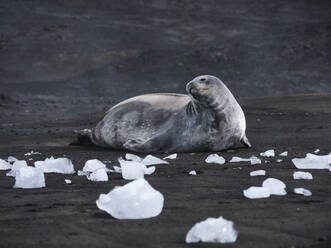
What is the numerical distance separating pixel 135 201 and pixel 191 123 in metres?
3.73

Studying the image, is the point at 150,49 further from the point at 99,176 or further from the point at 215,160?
the point at 99,176

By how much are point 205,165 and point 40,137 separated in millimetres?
3820

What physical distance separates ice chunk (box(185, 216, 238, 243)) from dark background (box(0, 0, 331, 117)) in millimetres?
12507

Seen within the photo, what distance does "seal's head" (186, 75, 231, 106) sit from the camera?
655cm

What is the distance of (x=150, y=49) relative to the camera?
2156 cm

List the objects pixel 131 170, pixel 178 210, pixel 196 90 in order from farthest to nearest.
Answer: pixel 196 90 < pixel 131 170 < pixel 178 210

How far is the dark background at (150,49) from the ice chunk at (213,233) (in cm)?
1251

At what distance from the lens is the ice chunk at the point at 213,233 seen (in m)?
2.69

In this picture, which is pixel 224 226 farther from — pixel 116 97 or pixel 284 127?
pixel 116 97

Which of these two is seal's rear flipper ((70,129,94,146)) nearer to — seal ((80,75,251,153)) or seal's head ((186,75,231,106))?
seal ((80,75,251,153))

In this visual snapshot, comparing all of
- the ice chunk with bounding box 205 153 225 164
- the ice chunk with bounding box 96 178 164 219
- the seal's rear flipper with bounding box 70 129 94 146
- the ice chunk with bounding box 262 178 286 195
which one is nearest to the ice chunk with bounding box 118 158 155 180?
the ice chunk with bounding box 262 178 286 195

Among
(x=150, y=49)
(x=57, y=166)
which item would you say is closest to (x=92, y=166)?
(x=57, y=166)

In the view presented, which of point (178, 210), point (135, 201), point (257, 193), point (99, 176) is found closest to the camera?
point (135, 201)

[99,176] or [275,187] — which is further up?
[275,187]
